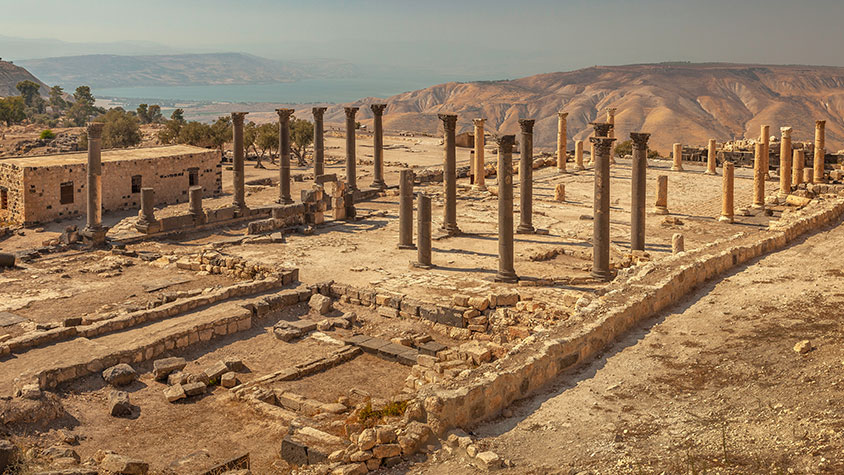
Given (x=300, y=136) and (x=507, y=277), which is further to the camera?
(x=300, y=136)

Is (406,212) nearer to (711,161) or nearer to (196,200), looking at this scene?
(196,200)

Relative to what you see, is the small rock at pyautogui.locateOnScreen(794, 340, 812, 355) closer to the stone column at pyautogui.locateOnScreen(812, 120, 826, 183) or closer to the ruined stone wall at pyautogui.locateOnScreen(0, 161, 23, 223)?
the stone column at pyautogui.locateOnScreen(812, 120, 826, 183)

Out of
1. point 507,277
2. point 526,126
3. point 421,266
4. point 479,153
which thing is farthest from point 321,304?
point 479,153

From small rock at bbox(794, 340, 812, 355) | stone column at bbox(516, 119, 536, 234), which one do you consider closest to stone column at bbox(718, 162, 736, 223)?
stone column at bbox(516, 119, 536, 234)

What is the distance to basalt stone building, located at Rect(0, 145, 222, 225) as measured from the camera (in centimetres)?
3092

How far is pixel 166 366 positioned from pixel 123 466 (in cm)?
457

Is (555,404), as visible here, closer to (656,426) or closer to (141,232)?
(656,426)

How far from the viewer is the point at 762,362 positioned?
11.2 m

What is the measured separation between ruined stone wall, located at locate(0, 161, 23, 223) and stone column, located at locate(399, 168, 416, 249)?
14927mm

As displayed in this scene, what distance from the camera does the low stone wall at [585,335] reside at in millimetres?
10086

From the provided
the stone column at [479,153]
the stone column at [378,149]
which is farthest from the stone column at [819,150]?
the stone column at [378,149]

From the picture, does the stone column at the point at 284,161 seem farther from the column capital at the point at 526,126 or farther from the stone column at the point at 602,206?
the stone column at the point at 602,206

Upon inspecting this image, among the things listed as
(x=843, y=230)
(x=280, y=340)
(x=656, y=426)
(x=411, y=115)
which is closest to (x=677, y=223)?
(x=843, y=230)

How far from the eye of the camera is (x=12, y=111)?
74.2m
